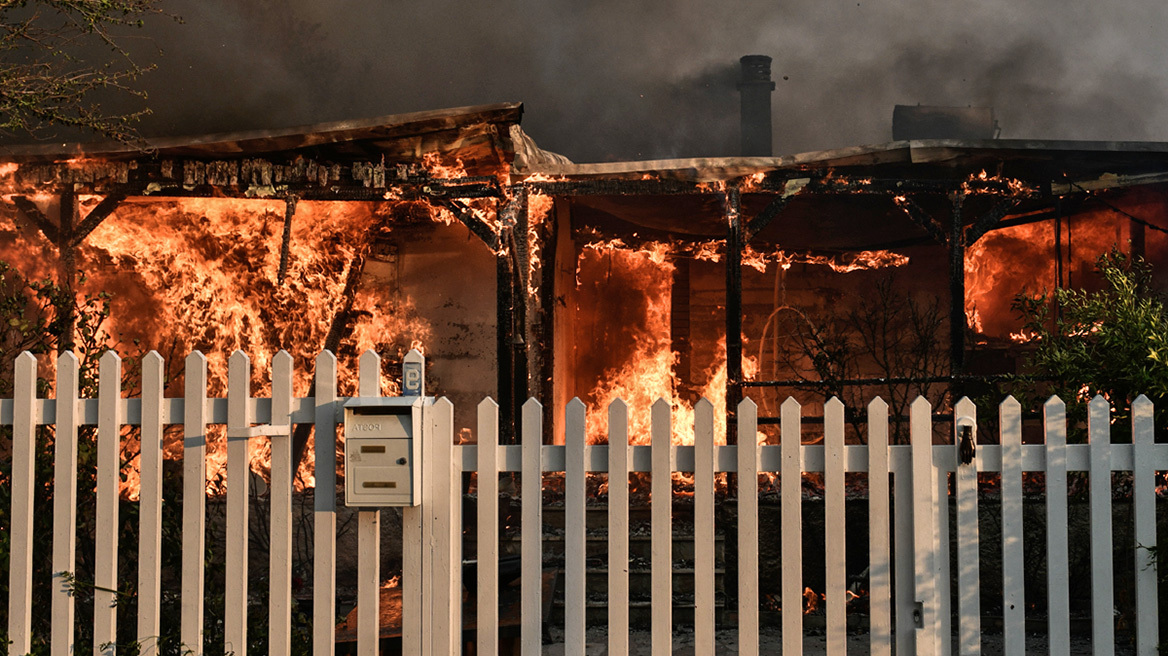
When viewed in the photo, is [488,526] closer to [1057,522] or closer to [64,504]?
[64,504]

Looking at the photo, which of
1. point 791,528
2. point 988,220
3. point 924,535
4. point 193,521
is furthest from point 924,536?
point 988,220

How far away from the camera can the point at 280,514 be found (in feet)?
11.5

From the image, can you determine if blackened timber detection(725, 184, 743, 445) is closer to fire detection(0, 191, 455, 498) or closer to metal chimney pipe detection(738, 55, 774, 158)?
fire detection(0, 191, 455, 498)

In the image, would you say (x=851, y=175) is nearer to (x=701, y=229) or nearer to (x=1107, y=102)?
(x=701, y=229)

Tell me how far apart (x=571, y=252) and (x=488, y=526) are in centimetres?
747

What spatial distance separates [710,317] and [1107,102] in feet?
27.3

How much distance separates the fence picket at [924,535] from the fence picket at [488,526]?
50.9 inches

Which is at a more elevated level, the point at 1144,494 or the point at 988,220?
the point at 988,220

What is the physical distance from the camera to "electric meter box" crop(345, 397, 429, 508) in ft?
11.0

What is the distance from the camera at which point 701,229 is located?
10.3m

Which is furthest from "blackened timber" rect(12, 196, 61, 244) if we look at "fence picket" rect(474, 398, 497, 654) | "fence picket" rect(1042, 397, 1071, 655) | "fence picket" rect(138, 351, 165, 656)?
"fence picket" rect(1042, 397, 1071, 655)

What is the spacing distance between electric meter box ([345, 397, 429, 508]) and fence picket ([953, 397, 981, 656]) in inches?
81.8

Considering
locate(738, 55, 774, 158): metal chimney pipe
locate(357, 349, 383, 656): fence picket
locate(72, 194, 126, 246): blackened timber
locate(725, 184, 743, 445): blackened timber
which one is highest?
locate(738, 55, 774, 158): metal chimney pipe

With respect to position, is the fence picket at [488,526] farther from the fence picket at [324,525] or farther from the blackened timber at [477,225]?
the blackened timber at [477,225]
